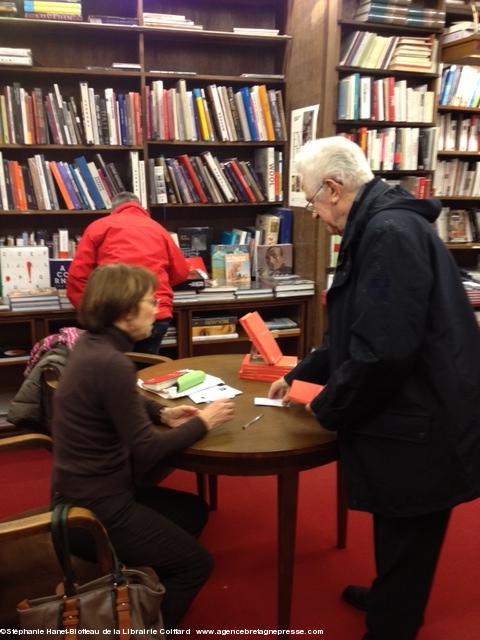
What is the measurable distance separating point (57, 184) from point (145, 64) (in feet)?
3.09

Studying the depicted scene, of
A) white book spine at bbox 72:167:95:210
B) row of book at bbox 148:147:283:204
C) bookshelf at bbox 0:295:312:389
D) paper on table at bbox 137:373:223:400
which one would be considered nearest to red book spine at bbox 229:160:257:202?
row of book at bbox 148:147:283:204

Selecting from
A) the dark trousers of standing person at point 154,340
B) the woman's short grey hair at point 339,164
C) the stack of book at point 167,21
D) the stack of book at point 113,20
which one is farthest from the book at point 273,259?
the woman's short grey hair at point 339,164

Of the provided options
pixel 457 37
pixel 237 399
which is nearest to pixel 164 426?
pixel 237 399

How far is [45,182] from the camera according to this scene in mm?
3213

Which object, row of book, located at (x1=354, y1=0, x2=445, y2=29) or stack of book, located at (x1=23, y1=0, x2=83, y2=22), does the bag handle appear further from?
row of book, located at (x1=354, y1=0, x2=445, y2=29)

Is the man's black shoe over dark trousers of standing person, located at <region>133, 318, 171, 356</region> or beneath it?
beneath

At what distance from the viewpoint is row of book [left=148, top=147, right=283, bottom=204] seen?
336cm

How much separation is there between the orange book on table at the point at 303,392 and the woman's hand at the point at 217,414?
0.65 ft

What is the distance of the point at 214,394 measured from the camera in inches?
73.6

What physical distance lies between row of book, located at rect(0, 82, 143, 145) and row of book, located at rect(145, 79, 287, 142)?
121mm

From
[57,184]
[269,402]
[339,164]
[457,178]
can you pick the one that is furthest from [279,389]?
[457,178]

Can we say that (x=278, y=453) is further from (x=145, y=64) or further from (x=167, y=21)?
(x=145, y=64)

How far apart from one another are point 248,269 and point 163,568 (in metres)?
2.28

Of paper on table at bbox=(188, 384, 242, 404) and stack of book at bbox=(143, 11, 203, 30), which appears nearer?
paper on table at bbox=(188, 384, 242, 404)
